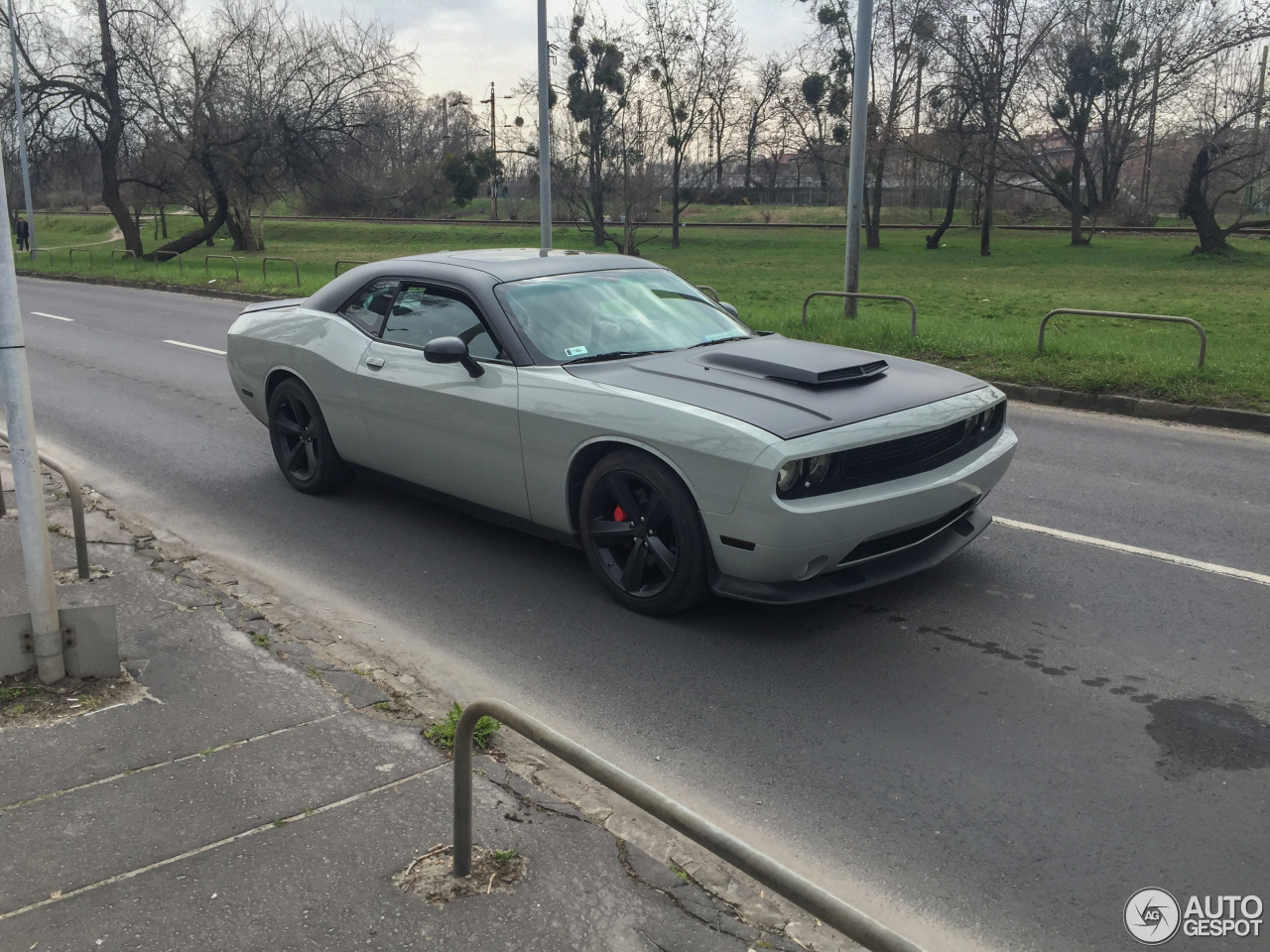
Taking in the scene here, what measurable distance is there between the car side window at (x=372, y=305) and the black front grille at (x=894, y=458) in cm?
309

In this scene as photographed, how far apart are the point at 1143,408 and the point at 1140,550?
504cm

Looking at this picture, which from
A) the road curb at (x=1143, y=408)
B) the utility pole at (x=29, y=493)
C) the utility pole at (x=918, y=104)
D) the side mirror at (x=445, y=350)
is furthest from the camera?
the utility pole at (x=918, y=104)

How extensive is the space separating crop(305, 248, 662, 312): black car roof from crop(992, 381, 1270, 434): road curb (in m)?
4.73

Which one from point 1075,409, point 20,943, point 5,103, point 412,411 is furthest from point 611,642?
point 5,103

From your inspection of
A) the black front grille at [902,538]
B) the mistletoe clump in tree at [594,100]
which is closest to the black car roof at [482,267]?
the black front grille at [902,538]

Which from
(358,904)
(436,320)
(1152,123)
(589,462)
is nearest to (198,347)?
(436,320)

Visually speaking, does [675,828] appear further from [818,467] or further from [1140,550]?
[1140,550]

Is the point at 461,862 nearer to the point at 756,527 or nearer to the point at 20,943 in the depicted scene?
the point at 20,943

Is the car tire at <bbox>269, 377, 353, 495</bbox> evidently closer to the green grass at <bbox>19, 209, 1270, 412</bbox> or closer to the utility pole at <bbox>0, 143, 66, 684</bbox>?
the utility pole at <bbox>0, 143, 66, 684</bbox>

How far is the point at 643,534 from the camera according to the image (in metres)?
5.11

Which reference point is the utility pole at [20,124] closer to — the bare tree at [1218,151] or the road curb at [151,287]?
the road curb at [151,287]

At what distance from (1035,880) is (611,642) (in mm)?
2215

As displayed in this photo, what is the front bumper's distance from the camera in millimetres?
4762

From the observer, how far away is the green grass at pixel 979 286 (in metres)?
12.1
